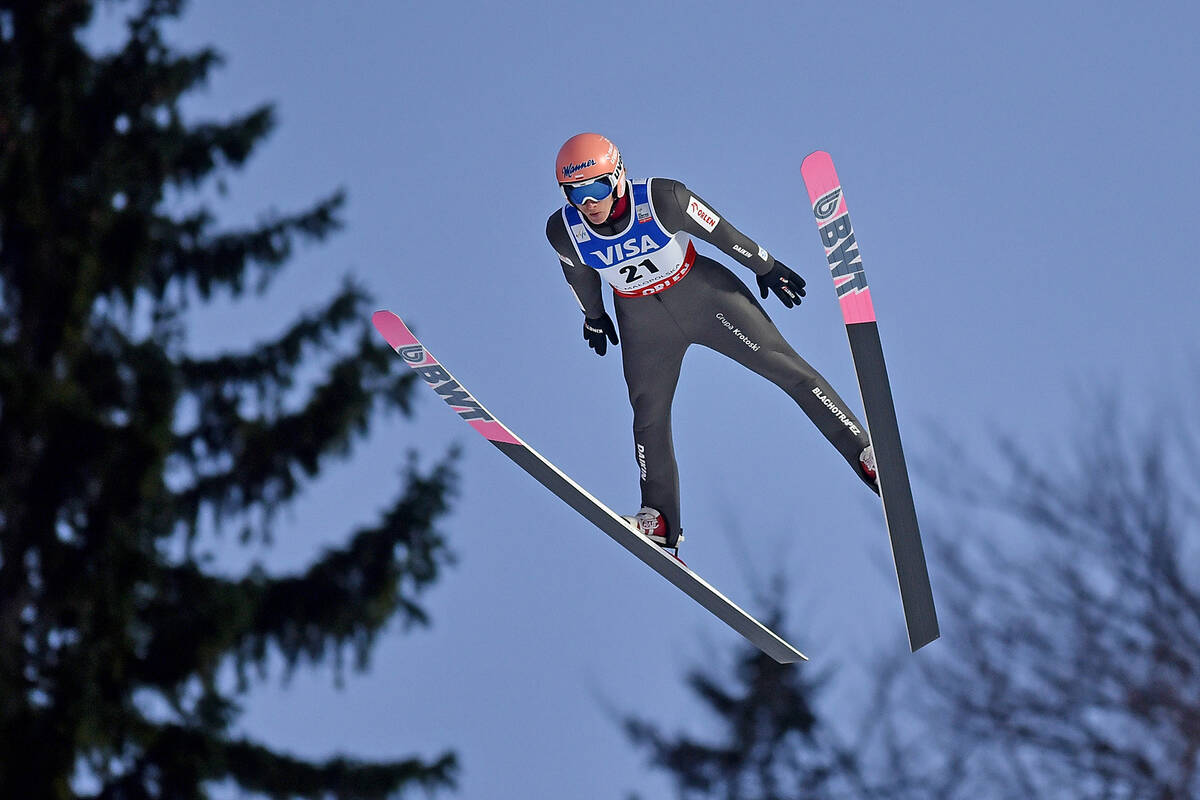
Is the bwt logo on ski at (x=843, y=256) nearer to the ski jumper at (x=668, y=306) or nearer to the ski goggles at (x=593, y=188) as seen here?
the ski jumper at (x=668, y=306)

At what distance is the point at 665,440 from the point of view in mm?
6137

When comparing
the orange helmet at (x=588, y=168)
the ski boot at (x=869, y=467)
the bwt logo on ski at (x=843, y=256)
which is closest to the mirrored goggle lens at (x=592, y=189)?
the orange helmet at (x=588, y=168)

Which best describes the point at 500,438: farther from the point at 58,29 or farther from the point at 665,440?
the point at 58,29

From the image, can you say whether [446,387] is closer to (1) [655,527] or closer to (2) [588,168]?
(1) [655,527]

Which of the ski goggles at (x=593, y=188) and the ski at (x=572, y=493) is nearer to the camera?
the ski goggles at (x=593, y=188)

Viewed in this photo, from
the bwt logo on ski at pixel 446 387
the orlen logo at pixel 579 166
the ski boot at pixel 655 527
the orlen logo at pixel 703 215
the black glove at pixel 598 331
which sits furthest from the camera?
the bwt logo on ski at pixel 446 387

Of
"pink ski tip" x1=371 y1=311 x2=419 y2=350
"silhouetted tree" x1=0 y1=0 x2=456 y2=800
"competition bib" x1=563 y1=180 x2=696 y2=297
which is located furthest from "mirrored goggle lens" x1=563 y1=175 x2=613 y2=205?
"silhouetted tree" x1=0 y1=0 x2=456 y2=800

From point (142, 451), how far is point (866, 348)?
22.8 feet

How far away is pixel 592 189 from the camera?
5273 millimetres

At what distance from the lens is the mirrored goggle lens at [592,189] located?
5.27 metres

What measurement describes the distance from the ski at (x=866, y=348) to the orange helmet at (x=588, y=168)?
809 millimetres

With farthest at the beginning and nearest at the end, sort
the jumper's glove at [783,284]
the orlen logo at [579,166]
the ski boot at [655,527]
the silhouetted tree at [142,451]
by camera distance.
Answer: the silhouetted tree at [142,451]
the ski boot at [655,527]
the jumper's glove at [783,284]
the orlen logo at [579,166]

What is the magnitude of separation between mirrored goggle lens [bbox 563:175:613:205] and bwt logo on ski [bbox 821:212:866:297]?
36.6 inches

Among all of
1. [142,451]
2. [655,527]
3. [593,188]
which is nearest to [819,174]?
[593,188]
